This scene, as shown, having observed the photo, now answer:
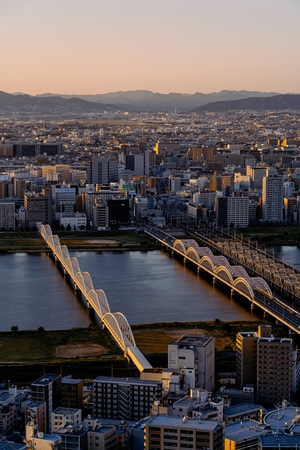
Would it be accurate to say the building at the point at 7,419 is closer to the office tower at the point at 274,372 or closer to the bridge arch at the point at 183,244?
the office tower at the point at 274,372

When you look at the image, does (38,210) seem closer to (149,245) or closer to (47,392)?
(149,245)

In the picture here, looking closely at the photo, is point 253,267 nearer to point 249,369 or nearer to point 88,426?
point 249,369

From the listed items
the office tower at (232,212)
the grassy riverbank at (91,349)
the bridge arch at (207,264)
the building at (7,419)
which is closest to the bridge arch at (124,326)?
the grassy riverbank at (91,349)

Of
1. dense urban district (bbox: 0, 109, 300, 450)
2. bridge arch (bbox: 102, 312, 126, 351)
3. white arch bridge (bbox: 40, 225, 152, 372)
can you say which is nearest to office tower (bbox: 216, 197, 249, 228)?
dense urban district (bbox: 0, 109, 300, 450)

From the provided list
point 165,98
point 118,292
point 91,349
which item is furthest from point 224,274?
point 165,98

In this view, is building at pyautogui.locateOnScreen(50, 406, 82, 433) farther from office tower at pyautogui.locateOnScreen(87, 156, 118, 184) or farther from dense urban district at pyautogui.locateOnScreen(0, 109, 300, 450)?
office tower at pyautogui.locateOnScreen(87, 156, 118, 184)

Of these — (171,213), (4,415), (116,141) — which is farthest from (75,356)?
(116,141)
